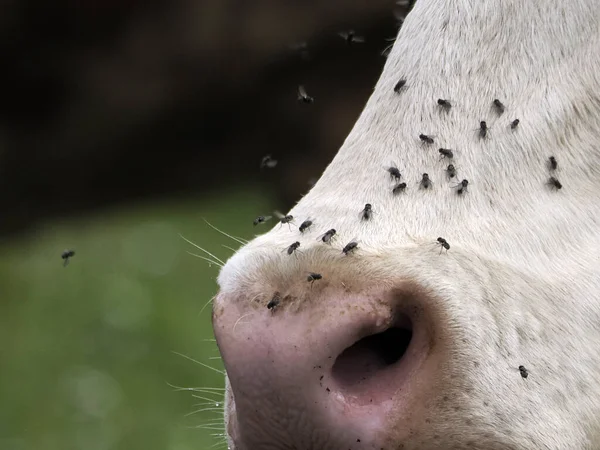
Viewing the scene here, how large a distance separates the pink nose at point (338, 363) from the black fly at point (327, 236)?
0.14 metres

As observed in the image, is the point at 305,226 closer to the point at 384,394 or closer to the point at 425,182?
the point at 425,182

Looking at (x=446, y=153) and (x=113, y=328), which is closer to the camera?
(x=446, y=153)

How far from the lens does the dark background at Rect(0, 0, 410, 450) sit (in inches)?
330

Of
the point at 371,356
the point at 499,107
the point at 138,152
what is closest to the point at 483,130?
the point at 499,107

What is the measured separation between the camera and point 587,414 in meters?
2.25

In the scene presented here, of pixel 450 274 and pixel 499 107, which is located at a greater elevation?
pixel 499 107

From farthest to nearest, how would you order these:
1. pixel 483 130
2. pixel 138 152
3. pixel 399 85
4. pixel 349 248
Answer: pixel 138 152, pixel 399 85, pixel 483 130, pixel 349 248

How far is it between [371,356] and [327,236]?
0.87 feet

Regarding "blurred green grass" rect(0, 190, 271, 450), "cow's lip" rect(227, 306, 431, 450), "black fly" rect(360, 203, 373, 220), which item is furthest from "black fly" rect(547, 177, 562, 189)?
"blurred green grass" rect(0, 190, 271, 450)

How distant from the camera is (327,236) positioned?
2203mm

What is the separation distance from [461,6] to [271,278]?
0.89 metres

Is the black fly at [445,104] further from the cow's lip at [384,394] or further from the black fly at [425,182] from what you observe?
the cow's lip at [384,394]

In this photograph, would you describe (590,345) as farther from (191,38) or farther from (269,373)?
(191,38)

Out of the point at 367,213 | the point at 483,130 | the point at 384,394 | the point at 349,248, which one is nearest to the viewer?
the point at 384,394
